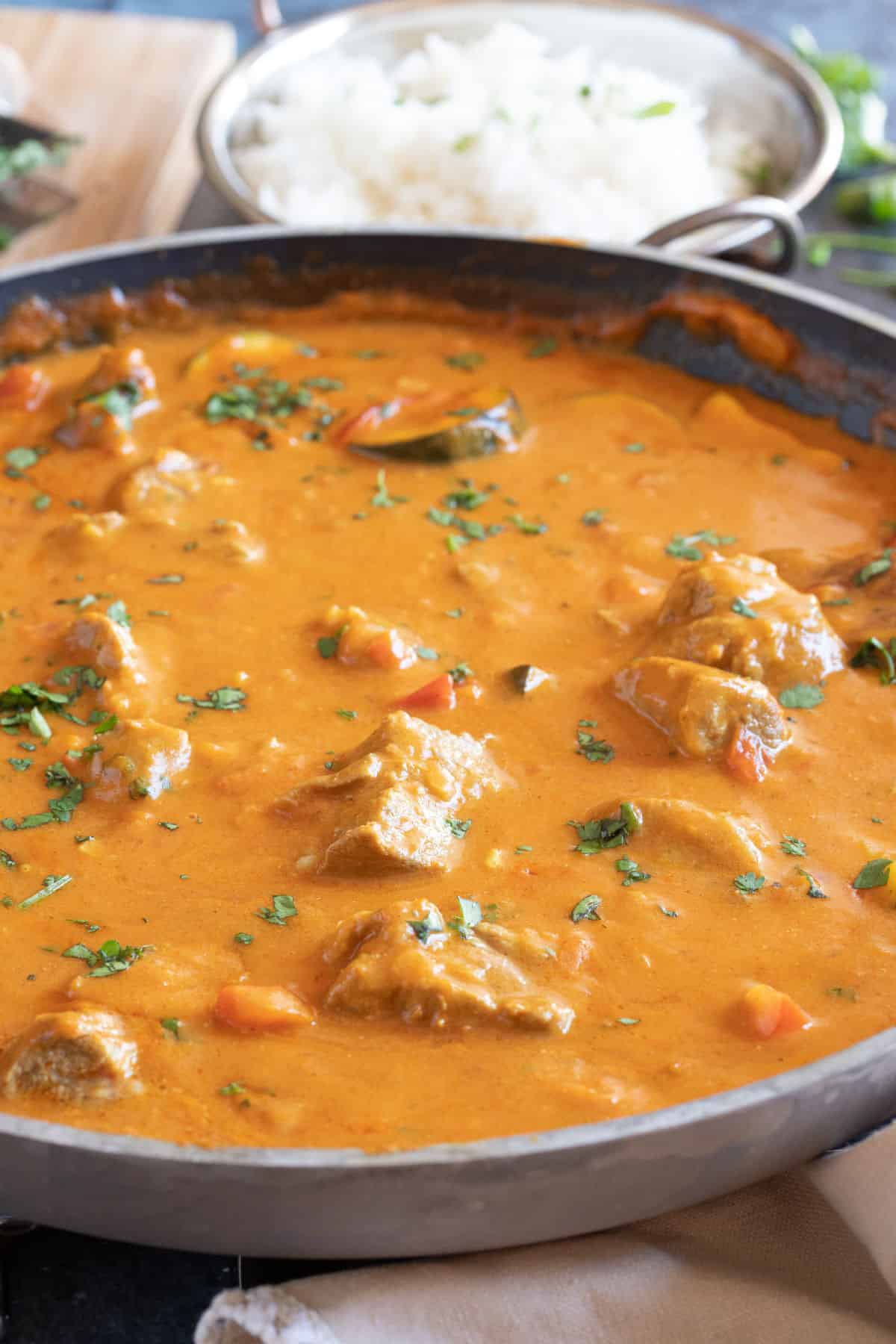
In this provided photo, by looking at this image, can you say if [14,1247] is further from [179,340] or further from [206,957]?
[179,340]

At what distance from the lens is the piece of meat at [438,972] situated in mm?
2408

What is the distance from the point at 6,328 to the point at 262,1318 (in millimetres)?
3019

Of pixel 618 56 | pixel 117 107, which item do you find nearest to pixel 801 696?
pixel 618 56

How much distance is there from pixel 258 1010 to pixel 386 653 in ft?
3.22

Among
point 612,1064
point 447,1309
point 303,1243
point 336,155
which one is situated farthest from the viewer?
point 336,155

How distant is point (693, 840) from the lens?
2730 mm

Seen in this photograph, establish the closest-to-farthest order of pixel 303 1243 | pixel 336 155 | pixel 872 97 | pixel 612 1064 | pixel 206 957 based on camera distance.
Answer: pixel 303 1243 → pixel 612 1064 → pixel 206 957 → pixel 336 155 → pixel 872 97

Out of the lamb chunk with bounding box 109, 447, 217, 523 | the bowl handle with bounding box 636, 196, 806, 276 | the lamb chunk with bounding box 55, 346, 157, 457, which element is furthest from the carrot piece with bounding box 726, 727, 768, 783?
the lamb chunk with bounding box 55, 346, 157, 457

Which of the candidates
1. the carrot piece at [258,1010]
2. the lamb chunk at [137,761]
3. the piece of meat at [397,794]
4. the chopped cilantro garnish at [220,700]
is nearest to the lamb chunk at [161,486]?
the chopped cilantro garnish at [220,700]

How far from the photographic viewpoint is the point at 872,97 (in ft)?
20.0

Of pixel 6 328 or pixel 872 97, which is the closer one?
pixel 6 328

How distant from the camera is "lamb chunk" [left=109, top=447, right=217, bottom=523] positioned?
3.68 meters

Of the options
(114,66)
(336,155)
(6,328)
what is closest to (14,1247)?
(6,328)

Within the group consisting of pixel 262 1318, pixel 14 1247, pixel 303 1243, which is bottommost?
pixel 14 1247
